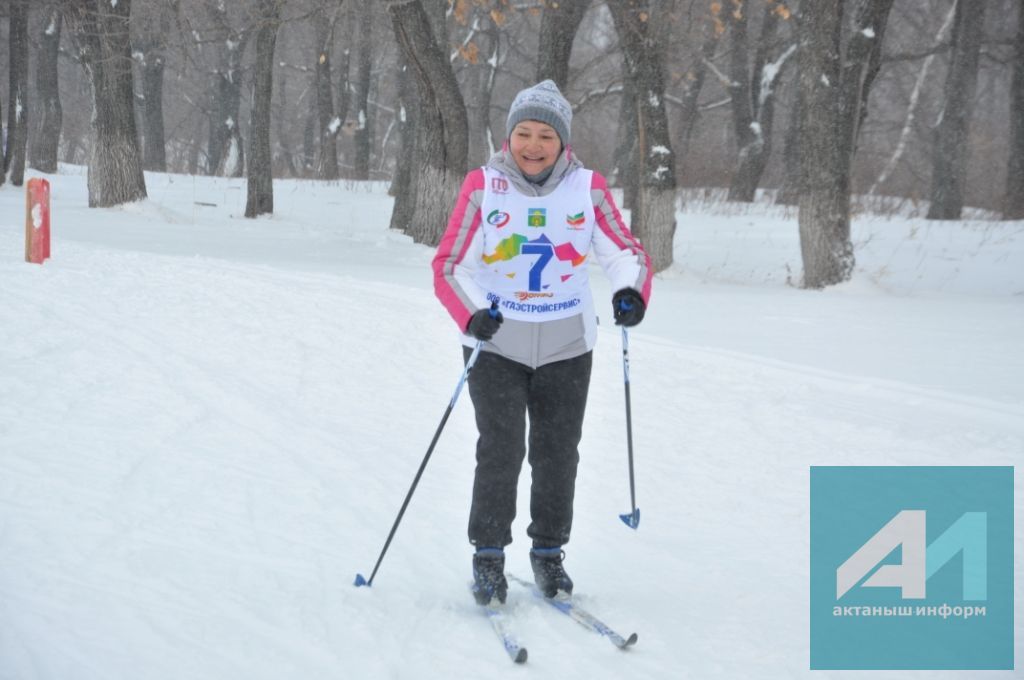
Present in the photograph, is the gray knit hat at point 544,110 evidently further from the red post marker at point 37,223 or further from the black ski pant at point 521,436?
the red post marker at point 37,223

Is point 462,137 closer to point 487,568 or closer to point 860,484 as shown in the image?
point 860,484

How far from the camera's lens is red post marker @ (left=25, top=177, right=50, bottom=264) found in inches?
413

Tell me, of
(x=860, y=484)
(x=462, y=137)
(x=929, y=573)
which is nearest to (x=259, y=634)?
(x=929, y=573)

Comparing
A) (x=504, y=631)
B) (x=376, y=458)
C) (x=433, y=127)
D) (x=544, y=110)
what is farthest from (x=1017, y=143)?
(x=504, y=631)

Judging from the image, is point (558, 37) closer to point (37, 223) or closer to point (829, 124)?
point (829, 124)

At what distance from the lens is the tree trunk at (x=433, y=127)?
551 inches

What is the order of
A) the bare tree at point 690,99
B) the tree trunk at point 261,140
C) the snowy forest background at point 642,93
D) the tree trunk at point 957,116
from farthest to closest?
the bare tree at point 690,99, the tree trunk at point 957,116, the tree trunk at point 261,140, the snowy forest background at point 642,93

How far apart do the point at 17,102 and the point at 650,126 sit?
1481cm

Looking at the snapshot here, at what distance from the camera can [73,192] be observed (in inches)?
897

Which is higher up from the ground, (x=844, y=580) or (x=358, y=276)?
(x=358, y=276)

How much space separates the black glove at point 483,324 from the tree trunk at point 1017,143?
1867cm

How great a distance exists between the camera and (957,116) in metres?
22.1

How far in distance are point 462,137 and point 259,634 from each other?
1177 centimetres

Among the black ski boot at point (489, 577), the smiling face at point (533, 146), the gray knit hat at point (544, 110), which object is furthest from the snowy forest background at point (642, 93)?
the black ski boot at point (489, 577)
